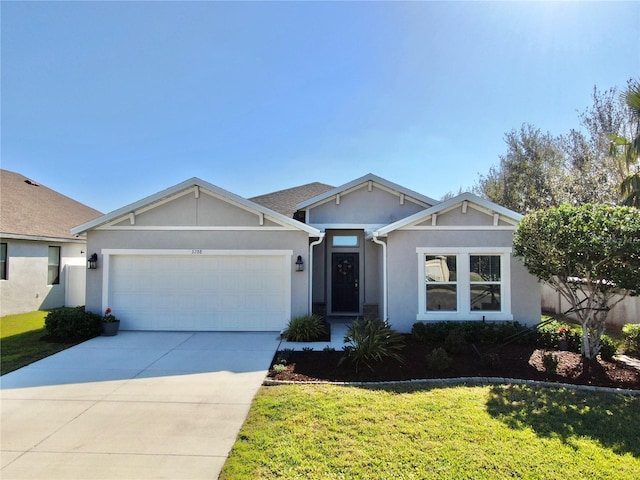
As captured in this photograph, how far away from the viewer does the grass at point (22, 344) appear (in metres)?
7.27

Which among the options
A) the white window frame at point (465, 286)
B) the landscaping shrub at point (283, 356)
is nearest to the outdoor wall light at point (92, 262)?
the landscaping shrub at point (283, 356)

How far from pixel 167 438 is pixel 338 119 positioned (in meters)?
12.3

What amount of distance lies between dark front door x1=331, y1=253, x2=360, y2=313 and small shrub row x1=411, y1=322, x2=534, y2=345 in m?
4.02

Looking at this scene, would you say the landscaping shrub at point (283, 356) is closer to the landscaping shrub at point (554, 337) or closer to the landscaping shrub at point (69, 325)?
the landscaping shrub at point (69, 325)

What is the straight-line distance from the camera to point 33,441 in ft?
13.6

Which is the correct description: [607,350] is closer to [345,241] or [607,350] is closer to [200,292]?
[345,241]

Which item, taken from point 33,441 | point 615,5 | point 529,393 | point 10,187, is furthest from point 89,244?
point 615,5

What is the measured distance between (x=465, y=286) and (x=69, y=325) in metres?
11.1

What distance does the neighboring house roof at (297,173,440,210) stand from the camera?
1202 centimetres

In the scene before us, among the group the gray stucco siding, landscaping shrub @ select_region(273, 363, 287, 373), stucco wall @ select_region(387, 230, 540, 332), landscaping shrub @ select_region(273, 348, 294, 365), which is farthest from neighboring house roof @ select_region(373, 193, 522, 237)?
landscaping shrub @ select_region(273, 363, 287, 373)

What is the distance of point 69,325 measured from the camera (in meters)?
9.01

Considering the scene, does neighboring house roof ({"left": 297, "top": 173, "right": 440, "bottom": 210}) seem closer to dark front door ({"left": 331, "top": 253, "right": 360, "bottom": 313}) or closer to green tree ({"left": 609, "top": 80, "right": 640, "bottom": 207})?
dark front door ({"left": 331, "top": 253, "right": 360, "bottom": 313})

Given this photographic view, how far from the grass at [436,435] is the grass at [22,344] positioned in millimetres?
5819

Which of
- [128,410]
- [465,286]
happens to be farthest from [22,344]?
[465,286]
